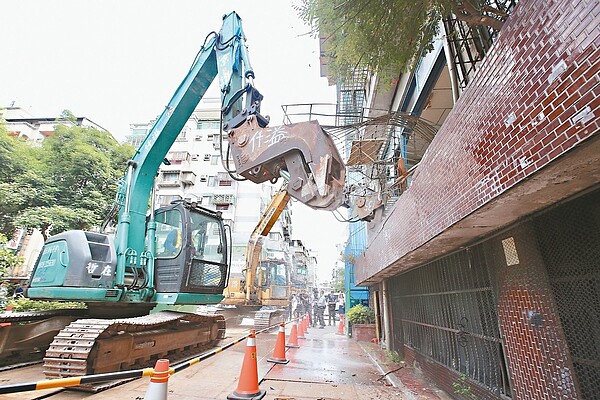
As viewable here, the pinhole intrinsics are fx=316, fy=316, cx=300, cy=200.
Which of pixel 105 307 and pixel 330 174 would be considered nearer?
pixel 330 174

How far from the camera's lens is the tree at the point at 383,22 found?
3.47m

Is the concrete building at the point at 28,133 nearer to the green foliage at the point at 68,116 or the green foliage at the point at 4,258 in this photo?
the green foliage at the point at 68,116

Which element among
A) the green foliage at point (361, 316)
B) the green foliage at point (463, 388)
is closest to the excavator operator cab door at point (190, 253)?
the green foliage at point (463, 388)

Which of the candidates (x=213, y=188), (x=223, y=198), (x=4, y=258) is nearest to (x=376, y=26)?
(x=4, y=258)

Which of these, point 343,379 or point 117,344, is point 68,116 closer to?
point 117,344

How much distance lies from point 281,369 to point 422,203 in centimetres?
448

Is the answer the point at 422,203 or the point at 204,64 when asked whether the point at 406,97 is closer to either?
the point at 204,64

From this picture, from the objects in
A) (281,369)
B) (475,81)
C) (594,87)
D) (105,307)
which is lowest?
(281,369)

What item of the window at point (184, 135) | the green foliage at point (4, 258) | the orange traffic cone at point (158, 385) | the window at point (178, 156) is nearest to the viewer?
the orange traffic cone at point (158, 385)

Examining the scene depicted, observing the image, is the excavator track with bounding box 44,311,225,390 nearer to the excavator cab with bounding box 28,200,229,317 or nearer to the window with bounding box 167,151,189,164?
the excavator cab with bounding box 28,200,229,317

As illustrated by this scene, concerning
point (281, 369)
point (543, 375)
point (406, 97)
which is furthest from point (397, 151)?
point (543, 375)

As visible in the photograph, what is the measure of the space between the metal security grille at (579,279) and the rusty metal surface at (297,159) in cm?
200

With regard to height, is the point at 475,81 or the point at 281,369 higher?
the point at 475,81

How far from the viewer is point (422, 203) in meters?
4.00
